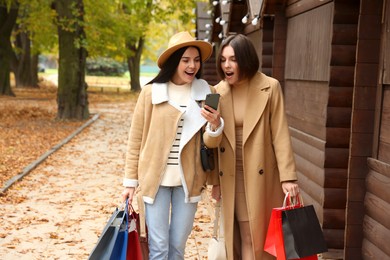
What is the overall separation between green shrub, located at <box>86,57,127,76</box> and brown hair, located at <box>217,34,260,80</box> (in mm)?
55563

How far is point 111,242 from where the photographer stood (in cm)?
397

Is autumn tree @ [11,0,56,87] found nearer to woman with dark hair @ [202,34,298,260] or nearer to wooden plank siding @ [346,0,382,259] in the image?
wooden plank siding @ [346,0,382,259]

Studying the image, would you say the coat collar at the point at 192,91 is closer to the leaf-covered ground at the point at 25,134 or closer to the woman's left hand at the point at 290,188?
the woman's left hand at the point at 290,188

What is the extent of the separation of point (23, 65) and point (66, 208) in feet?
107

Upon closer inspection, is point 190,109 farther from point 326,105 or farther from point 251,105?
point 326,105

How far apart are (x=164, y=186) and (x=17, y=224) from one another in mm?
3931

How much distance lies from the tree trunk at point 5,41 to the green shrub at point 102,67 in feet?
93.1

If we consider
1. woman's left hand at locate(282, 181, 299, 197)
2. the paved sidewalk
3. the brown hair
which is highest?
the brown hair

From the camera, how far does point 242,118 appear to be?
4.37 m

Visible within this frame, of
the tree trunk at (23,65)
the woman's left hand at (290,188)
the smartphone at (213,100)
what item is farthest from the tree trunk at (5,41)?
the woman's left hand at (290,188)

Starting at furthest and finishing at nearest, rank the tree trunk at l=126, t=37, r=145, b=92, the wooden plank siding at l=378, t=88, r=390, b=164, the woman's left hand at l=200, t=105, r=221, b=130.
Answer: the tree trunk at l=126, t=37, r=145, b=92
the wooden plank siding at l=378, t=88, r=390, b=164
the woman's left hand at l=200, t=105, r=221, b=130

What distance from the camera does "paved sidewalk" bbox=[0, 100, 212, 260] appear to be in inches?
263

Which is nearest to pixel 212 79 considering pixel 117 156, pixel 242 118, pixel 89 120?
pixel 89 120

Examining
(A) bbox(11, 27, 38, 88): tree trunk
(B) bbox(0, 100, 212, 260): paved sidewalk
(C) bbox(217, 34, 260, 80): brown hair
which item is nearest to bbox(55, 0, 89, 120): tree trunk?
(B) bbox(0, 100, 212, 260): paved sidewalk
